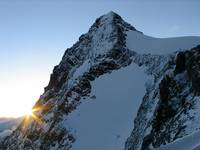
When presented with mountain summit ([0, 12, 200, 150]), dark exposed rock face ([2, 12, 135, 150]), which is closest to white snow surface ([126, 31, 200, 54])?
mountain summit ([0, 12, 200, 150])

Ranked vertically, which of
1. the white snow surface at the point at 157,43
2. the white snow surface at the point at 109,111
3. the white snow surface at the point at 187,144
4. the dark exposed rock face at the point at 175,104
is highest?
the white snow surface at the point at 157,43

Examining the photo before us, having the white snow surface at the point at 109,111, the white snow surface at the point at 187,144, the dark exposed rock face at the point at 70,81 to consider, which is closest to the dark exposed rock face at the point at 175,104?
the white snow surface at the point at 109,111

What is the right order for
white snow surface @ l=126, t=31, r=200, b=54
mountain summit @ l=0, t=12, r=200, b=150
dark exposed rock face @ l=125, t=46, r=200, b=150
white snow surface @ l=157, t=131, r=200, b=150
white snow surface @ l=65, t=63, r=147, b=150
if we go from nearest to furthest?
white snow surface @ l=157, t=131, r=200, b=150
dark exposed rock face @ l=125, t=46, r=200, b=150
mountain summit @ l=0, t=12, r=200, b=150
white snow surface @ l=65, t=63, r=147, b=150
white snow surface @ l=126, t=31, r=200, b=54

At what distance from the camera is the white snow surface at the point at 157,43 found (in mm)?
45969

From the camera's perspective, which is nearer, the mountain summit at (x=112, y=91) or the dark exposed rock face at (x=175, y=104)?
the dark exposed rock face at (x=175, y=104)

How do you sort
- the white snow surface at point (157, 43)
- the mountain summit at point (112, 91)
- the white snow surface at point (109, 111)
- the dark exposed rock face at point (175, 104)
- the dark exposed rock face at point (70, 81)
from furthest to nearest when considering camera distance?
the dark exposed rock face at point (70, 81) < the white snow surface at point (157, 43) < the white snow surface at point (109, 111) < the mountain summit at point (112, 91) < the dark exposed rock face at point (175, 104)

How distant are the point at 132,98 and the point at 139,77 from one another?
3526 millimetres

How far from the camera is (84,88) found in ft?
165

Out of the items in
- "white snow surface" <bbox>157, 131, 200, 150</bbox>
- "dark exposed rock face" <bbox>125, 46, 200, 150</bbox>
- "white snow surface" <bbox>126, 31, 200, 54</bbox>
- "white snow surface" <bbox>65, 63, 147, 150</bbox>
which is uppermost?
"white snow surface" <bbox>126, 31, 200, 54</bbox>

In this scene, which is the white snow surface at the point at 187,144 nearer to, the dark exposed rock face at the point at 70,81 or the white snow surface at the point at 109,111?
the white snow surface at the point at 109,111

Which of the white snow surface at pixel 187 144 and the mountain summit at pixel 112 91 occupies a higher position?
the mountain summit at pixel 112 91

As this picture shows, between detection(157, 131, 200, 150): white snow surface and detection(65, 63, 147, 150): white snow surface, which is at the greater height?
detection(65, 63, 147, 150): white snow surface

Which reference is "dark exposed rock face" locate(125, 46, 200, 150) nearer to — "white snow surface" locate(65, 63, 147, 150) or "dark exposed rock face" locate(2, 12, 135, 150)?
"white snow surface" locate(65, 63, 147, 150)

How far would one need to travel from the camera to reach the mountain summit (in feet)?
92.1
